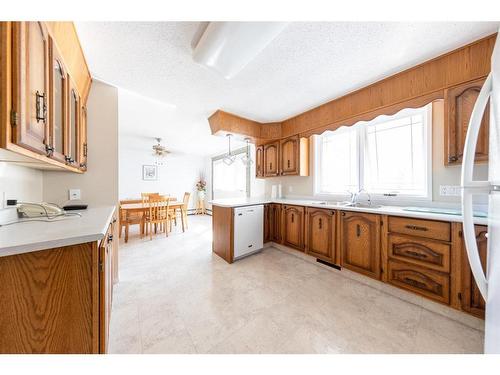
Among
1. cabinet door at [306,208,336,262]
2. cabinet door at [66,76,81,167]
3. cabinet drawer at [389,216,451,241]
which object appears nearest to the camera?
cabinet door at [66,76,81,167]

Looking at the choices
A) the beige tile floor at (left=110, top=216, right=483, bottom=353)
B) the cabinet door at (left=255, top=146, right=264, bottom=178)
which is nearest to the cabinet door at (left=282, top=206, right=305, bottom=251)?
the beige tile floor at (left=110, top=216, right=483, bottom=353)

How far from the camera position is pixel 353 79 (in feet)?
6.16

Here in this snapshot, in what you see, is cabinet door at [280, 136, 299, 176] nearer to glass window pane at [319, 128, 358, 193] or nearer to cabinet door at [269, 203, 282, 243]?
glass window pane at [319, 128, 358, 193]

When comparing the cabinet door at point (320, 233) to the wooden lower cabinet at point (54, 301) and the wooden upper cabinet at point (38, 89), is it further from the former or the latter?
the wooden upper cabinet at point (38, 89)

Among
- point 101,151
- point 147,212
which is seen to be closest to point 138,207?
point 147,212

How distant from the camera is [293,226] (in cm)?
270

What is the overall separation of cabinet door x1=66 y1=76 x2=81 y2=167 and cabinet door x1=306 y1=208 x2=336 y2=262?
258cm

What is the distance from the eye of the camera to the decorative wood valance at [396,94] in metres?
1.42

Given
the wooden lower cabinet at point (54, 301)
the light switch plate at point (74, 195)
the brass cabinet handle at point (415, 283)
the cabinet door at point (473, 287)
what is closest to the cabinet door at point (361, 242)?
the brass cabinet handle at point (415, 283)

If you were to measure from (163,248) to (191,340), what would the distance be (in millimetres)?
2089

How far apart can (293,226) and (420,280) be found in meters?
1.45

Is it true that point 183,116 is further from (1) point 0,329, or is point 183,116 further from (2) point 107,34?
(1) point 0,329

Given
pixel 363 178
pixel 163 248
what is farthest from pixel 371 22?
pixel 163 248

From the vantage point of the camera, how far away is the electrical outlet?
5.64 ft
